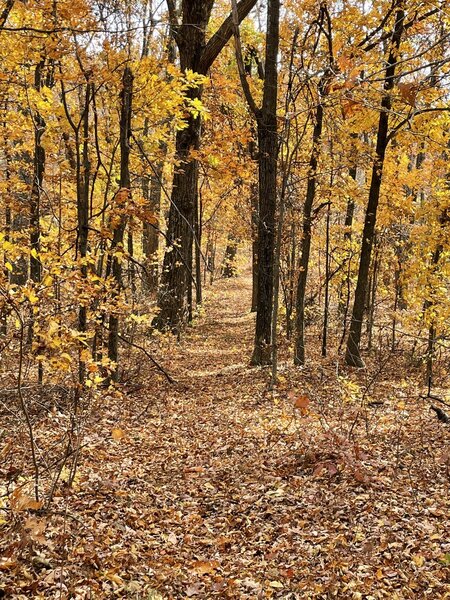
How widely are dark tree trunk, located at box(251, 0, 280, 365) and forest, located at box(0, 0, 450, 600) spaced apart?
0.14 ft

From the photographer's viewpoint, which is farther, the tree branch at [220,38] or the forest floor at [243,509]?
the tree branch at [220,38]

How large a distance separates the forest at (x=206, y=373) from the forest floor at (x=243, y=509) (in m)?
0.03

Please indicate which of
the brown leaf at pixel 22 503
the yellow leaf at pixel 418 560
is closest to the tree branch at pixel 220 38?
the brown leaf at pixel 22 503

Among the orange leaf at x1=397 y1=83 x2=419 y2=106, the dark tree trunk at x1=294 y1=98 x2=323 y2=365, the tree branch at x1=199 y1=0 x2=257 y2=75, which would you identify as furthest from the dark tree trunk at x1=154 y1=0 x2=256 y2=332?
the orange leaf at x1=397 y1=83 x2=419 y2=106

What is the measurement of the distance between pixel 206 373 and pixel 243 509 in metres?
6.12

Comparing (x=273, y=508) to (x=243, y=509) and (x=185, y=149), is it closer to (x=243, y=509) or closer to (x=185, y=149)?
(x=243, y=509)

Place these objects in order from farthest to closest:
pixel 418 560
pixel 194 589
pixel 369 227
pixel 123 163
Result: pixel 369 227 → pixel 123 163 → pixel 418 560 → pixel 194 589

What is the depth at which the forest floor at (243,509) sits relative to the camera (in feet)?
12.8

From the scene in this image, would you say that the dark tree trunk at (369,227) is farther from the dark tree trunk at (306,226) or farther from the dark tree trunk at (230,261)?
the dark tree trunk at (230,261)

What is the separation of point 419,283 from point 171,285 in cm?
598

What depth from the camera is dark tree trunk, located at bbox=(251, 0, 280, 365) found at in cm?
976

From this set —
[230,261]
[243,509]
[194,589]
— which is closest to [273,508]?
[243,509]

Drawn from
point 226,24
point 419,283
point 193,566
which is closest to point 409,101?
point 193,566

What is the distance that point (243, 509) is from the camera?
525 centimetres
